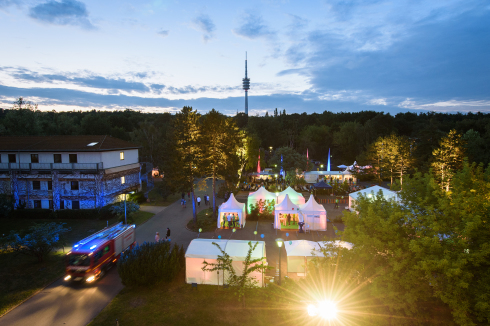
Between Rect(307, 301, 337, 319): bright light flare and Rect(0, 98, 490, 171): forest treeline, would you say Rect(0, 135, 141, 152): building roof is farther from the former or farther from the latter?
Rect(307, 301, 337, 319): bright light flare

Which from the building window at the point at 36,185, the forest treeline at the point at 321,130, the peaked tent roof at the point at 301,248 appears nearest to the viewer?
the peaked tent roof at the point at 301,248

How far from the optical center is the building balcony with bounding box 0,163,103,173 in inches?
968

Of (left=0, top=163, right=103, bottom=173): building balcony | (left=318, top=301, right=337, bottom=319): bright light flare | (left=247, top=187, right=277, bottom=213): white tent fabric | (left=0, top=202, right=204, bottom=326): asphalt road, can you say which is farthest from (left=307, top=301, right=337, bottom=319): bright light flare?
(left=0, top=163, right=103, bottom=173): building balcony

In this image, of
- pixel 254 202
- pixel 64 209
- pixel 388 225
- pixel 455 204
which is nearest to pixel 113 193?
pixel 64 209

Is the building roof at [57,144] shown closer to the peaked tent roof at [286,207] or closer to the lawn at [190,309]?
the lawn at [190,309]

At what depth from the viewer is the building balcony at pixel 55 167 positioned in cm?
2458

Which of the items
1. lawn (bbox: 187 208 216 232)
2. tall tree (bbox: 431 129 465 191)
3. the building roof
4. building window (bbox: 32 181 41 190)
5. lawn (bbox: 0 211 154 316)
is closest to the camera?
lawn (bbox: 0 211 154 316)

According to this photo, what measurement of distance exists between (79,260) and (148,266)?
3422 mm

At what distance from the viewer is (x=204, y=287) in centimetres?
1259

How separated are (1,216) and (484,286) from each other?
113 ft

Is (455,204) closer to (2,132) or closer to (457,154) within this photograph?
(457,154)

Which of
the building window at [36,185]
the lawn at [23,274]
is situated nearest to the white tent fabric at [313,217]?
the lawn at [23,274]

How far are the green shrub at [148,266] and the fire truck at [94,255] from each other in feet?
4.06

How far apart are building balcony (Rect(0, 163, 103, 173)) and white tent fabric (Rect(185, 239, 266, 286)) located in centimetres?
1711
